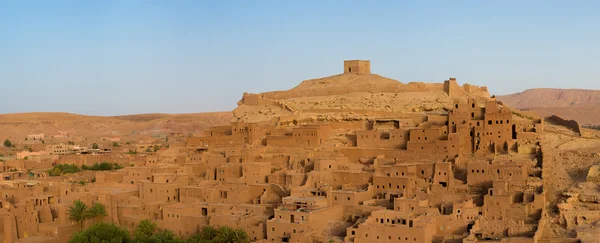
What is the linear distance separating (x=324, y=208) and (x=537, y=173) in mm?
8351

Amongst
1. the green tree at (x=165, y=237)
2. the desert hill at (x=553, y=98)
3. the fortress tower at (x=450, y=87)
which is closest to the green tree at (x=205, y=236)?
the green tree at (x=165, y=237)

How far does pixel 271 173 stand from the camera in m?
31.7

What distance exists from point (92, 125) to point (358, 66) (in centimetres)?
6476

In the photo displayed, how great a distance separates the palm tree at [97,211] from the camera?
30234 mm

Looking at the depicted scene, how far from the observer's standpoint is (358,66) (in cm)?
4628

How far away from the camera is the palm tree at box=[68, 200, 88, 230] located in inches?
1176

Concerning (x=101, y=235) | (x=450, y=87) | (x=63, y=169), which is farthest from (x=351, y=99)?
(x=63, y=169)

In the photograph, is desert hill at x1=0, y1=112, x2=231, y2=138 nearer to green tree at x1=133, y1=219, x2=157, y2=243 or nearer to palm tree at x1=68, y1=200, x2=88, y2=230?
palm tree at x1=68, y1=200, x2=88, y2=230

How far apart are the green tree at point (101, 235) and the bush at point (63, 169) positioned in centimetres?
1718

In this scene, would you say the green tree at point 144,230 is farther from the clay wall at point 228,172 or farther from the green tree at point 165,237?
the clay wall at point 228,172

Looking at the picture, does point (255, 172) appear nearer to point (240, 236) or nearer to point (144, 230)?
point (144, 230)

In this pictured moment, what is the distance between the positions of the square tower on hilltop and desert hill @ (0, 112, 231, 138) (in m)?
49.0

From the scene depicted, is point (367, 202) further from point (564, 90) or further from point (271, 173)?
point (564, 90)

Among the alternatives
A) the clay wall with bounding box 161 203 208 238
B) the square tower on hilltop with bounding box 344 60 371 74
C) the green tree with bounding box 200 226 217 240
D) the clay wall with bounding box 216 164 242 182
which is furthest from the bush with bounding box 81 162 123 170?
the green tree with bounding box 200 226 217 240
